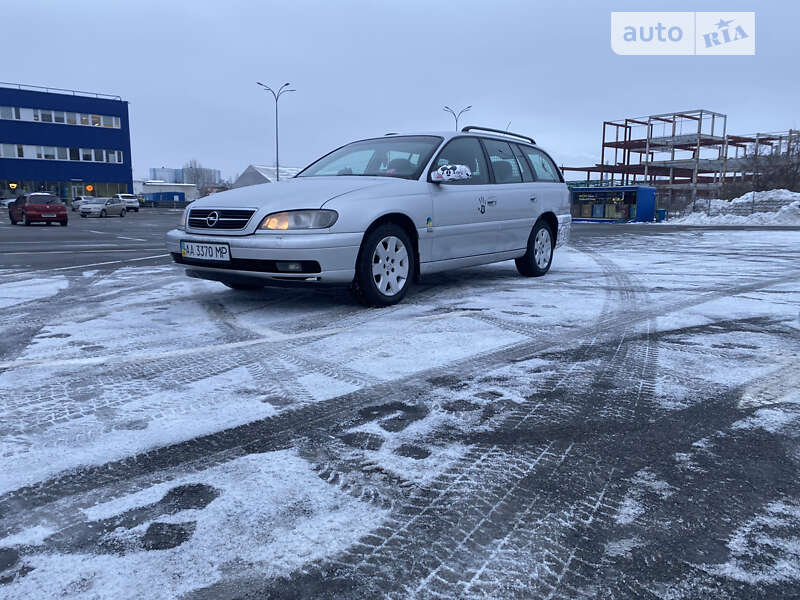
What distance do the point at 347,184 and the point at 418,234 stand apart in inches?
30.2

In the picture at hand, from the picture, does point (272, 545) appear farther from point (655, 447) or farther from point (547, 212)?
point (547, 212)

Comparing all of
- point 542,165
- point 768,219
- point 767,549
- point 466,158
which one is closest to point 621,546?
point 767,549

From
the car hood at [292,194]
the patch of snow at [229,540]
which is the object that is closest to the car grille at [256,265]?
the car hood at [292,194]

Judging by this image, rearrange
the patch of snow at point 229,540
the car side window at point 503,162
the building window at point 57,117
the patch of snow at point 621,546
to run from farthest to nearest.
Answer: the building window at point 57,117
the car side window at point 503,162
the patch of snow at point 621,546
the patch of snow at point 229,540

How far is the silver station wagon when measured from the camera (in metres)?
4.82

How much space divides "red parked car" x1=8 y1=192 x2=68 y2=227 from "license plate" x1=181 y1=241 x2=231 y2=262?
22.2 m

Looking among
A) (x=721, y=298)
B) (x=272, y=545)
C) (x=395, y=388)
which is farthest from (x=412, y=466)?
(x=721, y=298)

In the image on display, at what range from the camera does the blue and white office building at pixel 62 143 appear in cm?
5600

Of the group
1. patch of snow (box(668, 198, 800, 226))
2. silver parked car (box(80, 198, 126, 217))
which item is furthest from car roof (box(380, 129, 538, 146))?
silver parked car (box(80, 198, 126, 217))

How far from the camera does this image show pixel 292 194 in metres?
5.11

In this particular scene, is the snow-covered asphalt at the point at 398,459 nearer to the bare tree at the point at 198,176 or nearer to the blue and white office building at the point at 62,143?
the blue and white office building at the point at 62,143

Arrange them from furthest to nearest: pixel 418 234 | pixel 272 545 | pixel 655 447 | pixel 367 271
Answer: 1. pixel 418 234
2. pixel 367 271
3. pixel 655 447
4. pixel 272 545

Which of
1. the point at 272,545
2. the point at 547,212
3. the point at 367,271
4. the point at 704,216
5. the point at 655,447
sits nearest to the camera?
the point at 272,545

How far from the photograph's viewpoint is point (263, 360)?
3.56m
